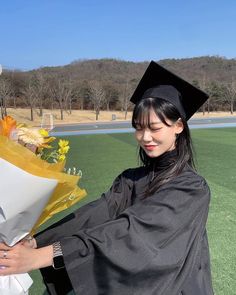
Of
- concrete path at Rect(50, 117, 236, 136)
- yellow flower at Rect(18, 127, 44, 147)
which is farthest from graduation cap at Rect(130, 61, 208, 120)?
concrete path at Rect(50, 117, 236, 136)

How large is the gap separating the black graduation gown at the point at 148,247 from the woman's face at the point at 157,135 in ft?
0.48

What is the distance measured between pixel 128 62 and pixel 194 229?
90298 mm

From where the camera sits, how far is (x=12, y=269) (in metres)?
1.31

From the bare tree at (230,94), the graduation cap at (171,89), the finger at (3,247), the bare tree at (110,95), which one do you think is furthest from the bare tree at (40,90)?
the finger at (3,247)

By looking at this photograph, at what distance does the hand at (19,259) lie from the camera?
1309mm

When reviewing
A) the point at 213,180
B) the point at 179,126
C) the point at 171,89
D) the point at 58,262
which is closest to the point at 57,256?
the point at 58,262

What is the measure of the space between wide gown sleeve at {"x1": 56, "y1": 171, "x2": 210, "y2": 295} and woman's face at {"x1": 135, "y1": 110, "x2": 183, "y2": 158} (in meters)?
0.26

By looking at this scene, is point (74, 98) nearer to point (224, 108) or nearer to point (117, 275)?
point (224, 108)

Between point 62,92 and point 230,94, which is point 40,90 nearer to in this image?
Result: point 62,92

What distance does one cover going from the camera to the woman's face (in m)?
1.70

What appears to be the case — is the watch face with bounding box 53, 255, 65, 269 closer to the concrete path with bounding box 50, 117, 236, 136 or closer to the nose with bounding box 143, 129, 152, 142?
the nose with bounding box 143, 129, 152, 142

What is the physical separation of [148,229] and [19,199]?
1.53ft

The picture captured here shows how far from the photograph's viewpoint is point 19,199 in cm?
123

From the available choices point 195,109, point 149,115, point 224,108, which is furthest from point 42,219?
point 224,108
